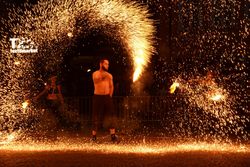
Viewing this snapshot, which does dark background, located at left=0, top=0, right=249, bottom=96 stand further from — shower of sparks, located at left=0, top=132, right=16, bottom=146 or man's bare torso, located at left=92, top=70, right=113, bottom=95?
man's bare torso, located at left=92, top=70, right=113, bottom=95

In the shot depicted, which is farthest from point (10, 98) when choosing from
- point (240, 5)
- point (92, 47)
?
point (240, 5)

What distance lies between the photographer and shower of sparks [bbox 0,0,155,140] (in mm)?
15367

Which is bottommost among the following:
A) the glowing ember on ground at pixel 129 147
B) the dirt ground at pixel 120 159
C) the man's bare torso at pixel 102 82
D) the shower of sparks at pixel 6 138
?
the dirt ground at pixel 120 159

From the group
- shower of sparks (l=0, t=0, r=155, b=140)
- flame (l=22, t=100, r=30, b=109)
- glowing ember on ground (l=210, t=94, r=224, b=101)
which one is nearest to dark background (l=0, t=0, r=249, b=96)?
shower of sparks (l=0, t=0, r=155, b=140)

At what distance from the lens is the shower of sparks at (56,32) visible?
1537cm

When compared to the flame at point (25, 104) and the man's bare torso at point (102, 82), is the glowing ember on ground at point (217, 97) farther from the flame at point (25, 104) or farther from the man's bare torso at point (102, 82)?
the flame at point (25, 104)

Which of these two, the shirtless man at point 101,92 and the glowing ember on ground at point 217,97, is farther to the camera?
the glowing ember on ground at point 217,97

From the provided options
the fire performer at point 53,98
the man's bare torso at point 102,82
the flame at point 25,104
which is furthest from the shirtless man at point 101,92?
the flame at point 25,104

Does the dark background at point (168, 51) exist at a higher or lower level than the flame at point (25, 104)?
higher

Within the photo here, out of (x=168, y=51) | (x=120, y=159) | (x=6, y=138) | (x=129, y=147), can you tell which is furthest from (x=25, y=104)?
(x=168, y=51)

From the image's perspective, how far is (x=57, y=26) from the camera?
1617 cm

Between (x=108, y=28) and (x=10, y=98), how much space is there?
3.73 m

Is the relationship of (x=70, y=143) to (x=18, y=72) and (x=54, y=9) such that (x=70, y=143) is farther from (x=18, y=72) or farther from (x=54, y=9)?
(x=18, y=72)

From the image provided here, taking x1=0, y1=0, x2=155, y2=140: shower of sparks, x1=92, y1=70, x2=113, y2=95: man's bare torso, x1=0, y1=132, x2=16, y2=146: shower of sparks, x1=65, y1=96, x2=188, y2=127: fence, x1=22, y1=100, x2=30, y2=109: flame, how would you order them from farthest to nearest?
x1=65, y1=96, x2=188, y2=127: fence
x1=0, y1=0, x2=155, y2=140: shower of sparks
x1=22, y1=100, x2=30, y2=109: flame
x1=0, y1=132, x2=16, y2=146: shower of sparks
x1=92, y1=70, x2=113, y2=95: man's bare torso
